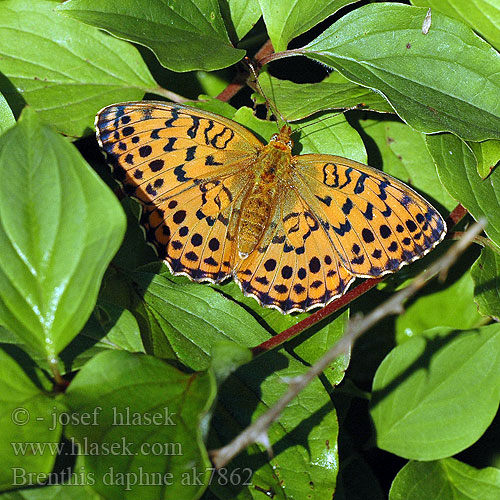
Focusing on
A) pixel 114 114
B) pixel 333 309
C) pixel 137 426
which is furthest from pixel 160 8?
pixel 137 426

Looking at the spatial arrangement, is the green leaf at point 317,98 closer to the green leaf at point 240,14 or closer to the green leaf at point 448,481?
the green leaf at point 240,14

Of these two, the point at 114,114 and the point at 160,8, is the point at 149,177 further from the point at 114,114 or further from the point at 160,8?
the point at 160,8

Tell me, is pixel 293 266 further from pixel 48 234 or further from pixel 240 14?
pixel 240 14

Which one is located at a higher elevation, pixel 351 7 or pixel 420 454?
pixel 351 7

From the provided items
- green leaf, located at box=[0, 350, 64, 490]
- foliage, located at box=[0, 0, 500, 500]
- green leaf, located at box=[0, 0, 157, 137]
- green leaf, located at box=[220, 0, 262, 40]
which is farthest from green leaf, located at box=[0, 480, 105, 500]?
green leaf, located at box=[220, 0, 262, 40]

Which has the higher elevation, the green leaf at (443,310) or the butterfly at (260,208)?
the butterfly at (260,208)

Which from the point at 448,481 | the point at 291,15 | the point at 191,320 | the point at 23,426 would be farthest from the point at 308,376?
the point at 291,15

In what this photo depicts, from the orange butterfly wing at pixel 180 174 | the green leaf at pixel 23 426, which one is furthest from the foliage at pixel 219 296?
the orange butterfly wing at pixel 180 174
